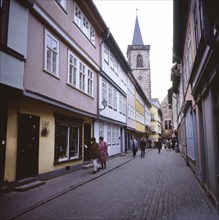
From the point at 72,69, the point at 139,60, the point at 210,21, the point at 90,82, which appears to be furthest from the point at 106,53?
the point at 139,60

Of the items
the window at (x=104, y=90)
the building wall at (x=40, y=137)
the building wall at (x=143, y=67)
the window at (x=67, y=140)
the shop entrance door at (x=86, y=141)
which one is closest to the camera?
the building wall at (x=40, y=137)

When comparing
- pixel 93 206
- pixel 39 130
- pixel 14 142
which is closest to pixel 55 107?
pixel 39 130

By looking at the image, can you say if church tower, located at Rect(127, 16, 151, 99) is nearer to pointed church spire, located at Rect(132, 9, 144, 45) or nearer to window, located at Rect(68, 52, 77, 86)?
pointed church spire, located at Rect(132, 9, 144, 45)

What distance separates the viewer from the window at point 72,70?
46.4 ft

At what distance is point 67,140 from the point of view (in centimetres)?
1427

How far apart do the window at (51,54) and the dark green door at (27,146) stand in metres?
2.30

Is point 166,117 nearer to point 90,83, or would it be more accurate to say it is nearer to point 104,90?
point 104,90

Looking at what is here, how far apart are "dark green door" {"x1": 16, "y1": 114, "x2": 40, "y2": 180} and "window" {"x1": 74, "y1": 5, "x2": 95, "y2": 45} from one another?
672 cm

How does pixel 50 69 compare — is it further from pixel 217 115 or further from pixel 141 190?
pixel 217 115

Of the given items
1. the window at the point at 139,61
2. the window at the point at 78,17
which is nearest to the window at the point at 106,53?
the window at the point at 78,17

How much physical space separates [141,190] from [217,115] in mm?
4065

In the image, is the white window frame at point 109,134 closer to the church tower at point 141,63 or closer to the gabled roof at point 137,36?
the church tower at point 141,63

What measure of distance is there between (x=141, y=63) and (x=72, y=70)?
53501mm

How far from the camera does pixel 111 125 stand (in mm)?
24406
